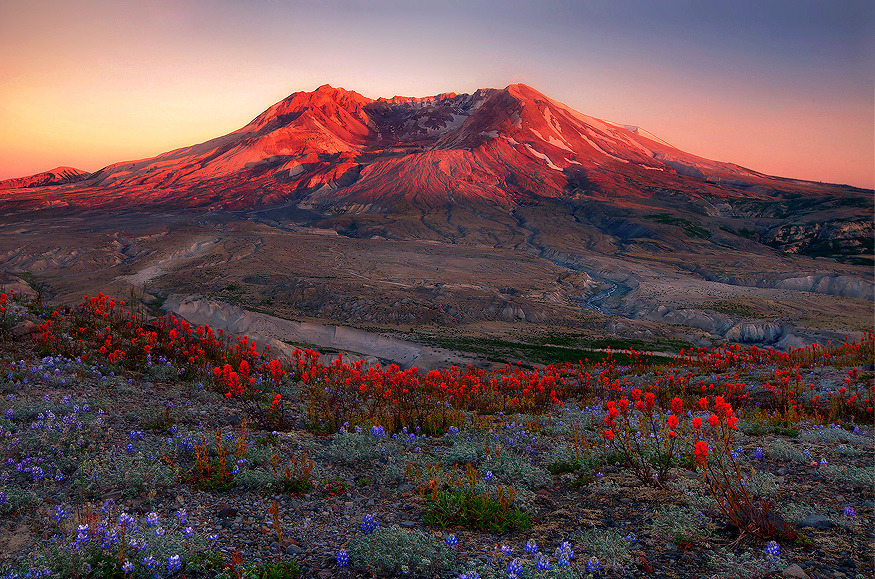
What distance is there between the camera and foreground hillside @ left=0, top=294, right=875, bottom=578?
12.2 ft

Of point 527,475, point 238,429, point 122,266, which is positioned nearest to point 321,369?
point 238,429

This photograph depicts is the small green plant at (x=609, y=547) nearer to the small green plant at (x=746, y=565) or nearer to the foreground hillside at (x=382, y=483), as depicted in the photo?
the foreground hillside at (x=382, y=483)

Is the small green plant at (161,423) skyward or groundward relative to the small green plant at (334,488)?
skyward

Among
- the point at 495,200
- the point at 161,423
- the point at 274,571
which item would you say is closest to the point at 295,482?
the point at 274,571

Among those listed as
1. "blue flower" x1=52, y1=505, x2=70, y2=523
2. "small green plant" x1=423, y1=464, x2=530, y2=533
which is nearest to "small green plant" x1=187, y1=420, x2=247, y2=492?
"blue flower" x1=52, y1=505, x2=70, y2=523

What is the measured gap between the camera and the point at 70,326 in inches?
395

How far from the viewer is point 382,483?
5406mm

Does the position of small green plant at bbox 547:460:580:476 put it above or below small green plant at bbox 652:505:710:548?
below

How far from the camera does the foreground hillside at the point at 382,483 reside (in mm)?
3711

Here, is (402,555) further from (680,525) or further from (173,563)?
(680,525)

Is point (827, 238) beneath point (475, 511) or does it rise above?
above

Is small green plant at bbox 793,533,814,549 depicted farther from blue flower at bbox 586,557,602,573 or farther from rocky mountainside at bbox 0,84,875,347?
rocky mountainside at bbox 0,84,875,347

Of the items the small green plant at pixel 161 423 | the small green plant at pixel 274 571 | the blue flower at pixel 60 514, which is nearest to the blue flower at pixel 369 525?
the small green plant at pixel 274 571

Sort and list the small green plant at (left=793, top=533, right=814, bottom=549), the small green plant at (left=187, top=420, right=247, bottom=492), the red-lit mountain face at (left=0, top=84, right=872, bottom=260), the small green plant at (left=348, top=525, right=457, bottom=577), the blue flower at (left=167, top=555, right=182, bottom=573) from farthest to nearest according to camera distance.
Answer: the red-lit mountain face at (left=0, top=84, right=872, bottom=260) → the small green plant at (left=187, top=420, right=247, bottom=492) → the small green plant at (left=793, top=533, right=814, bottom=549) → the small green plant at (left=348, top=525, right=457, bottom=577) → the blue flower at (left=167, top=555, right=182, bottom=573)
